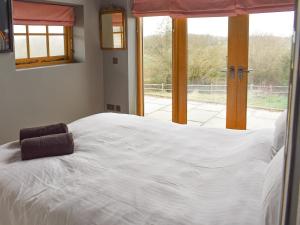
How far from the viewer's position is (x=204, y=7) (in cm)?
390

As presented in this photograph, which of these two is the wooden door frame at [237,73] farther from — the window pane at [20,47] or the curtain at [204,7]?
the window pane at [20,47]

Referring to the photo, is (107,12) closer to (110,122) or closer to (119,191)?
(110,122)

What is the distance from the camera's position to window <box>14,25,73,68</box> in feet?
12.8

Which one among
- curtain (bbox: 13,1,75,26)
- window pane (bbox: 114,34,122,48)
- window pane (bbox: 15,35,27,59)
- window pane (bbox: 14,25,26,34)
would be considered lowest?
window pane (bbox: 15,35,27,59)

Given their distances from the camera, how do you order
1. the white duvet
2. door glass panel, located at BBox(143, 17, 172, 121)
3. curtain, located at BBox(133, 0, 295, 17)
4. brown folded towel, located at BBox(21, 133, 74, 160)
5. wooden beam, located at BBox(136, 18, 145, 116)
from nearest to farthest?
the white duvet
brown folded towel, located at BBox(21, 133, 74, 160)
curtain, located at BBox(133, 0, 295, 17)
door glass panel, located at BBox(143, 17, 172, 121)
wooden beam, located at BBox(136, 18, 145, 116)

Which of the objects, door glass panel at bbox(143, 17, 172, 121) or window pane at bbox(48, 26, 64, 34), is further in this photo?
door glass panel at bbox(143, 17, 172, 121)

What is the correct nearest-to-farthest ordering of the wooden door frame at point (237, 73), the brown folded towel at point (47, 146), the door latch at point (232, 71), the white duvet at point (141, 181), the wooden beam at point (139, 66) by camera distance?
the white duvet at point (141, 181)
the brown folded towel at point (47, 146)
the wooden door frame at point (237, 73)
the door latch at point (232, 71)
the wooden beam at point (139, 66)

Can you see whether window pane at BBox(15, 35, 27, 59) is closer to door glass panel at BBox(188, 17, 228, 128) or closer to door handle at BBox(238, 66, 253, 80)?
door glass panel at BBox(188, 17, 228, 128)

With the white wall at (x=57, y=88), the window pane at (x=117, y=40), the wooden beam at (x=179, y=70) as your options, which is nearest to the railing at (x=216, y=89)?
the wooden beam at (x=179, y=70)

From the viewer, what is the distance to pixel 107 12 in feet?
14.8

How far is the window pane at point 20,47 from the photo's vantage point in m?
3.85

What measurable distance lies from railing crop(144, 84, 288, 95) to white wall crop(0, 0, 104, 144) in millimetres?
810

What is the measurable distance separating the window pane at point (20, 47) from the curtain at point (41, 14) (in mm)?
195

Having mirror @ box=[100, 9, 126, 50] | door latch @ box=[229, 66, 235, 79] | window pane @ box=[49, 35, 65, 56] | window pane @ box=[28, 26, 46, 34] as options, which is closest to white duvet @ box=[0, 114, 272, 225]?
door latch @ box=[229, 66, 235, 79]
